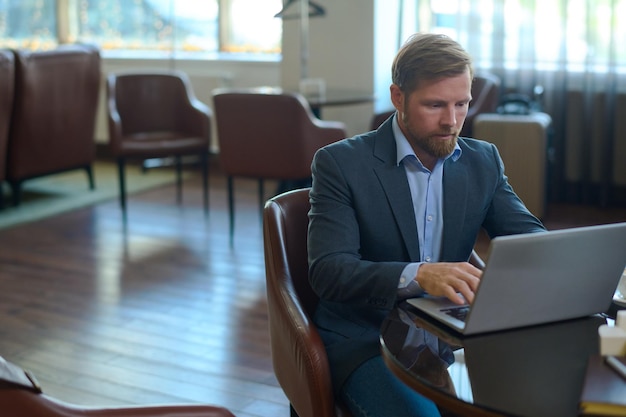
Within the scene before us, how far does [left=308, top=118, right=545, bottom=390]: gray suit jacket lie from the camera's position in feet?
6.19

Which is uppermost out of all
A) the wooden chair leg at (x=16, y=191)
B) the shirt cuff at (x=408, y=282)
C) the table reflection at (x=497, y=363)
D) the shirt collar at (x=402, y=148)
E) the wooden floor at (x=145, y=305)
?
the shirt collar at (x=402, y=148)

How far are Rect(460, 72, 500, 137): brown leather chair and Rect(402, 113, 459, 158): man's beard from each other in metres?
3.50

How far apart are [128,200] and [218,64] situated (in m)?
1.59

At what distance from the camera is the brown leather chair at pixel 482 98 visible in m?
5.49

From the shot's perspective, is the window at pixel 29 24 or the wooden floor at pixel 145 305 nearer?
the wooden floor at pixel 145 305

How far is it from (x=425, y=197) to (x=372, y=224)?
145mm

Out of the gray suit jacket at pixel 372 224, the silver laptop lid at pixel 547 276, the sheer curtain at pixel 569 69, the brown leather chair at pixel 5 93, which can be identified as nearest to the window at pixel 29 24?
the brown leather chair at pixel 5 93

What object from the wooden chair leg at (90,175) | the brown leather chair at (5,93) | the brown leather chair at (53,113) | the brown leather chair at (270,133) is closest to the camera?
the brown leather chair at (270,133)

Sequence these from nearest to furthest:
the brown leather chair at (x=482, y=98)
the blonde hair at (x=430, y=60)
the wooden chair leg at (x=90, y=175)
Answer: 1. the blonde hair at (x=430, y=60)
2. the brown leather chair at (x=482, y=98)
3. the wooden chair leg at (x=90, y=175)

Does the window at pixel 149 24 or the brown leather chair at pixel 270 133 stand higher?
the window at pixel 149 24

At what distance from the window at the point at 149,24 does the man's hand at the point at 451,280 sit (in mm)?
5519

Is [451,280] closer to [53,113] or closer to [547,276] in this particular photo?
[547,276]

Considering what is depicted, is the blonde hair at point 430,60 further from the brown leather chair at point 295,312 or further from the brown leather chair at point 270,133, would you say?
the brown leather chair at point 270,133

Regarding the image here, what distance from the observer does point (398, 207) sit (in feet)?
6.65
